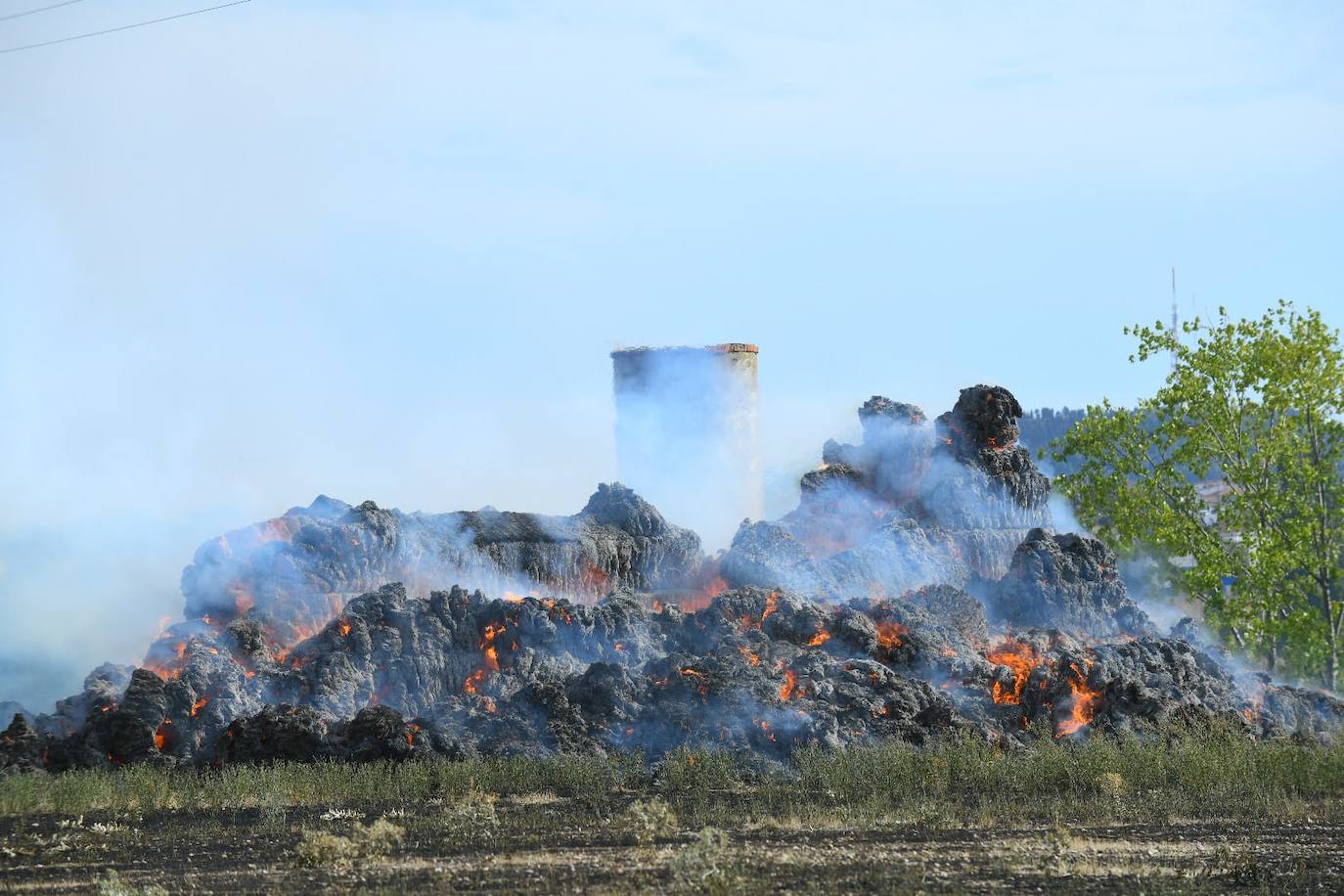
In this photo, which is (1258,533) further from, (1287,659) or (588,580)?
(588,580)

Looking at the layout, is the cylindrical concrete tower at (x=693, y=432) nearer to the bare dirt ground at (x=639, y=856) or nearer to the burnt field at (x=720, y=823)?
the burnt field at (x=720, y=823)

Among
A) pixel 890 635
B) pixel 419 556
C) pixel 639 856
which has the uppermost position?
pixel 419 556

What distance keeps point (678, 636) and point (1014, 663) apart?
19.2 ft

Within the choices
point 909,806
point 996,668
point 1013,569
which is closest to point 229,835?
point 909,806

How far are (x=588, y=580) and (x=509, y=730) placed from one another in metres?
6.95

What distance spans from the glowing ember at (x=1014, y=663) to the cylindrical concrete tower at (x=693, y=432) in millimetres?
7969

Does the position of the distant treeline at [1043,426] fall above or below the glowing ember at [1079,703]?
above

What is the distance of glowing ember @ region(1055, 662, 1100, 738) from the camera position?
29.6 meters

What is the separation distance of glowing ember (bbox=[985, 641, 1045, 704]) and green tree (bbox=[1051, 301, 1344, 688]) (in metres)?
9.55

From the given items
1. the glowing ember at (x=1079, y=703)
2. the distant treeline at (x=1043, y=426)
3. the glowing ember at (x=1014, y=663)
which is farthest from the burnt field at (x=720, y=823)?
the distant treeline at (x=1043, y=426)

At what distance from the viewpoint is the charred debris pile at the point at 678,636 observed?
1137 inches

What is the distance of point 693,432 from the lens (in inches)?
1492

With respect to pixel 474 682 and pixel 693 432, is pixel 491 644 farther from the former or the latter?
pixel 693 432

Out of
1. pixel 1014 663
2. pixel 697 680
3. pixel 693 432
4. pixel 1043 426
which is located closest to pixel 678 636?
pixel 697 680
